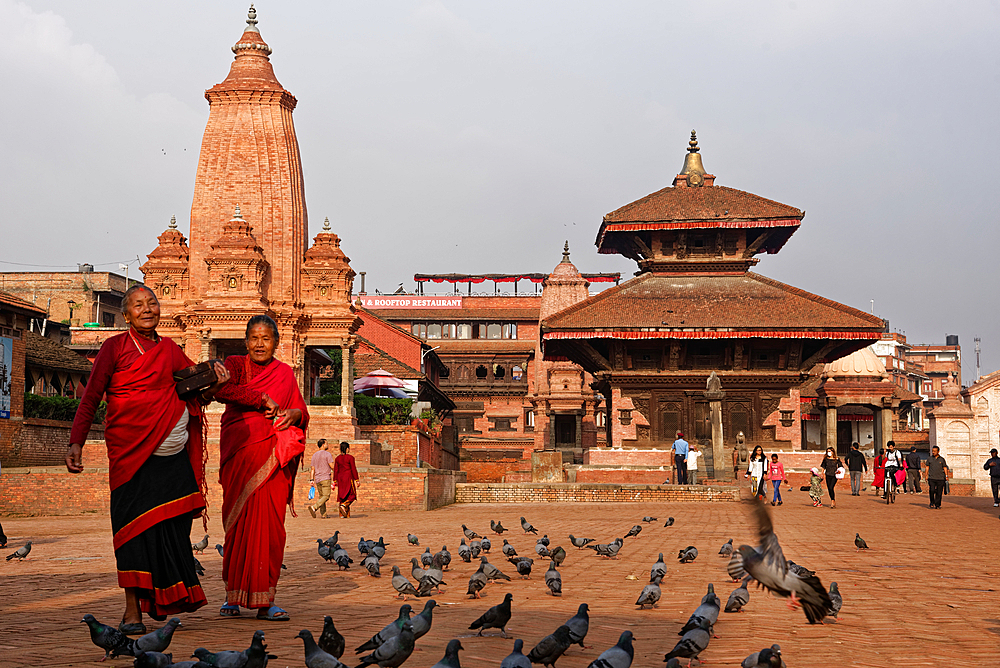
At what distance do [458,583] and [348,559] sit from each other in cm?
130

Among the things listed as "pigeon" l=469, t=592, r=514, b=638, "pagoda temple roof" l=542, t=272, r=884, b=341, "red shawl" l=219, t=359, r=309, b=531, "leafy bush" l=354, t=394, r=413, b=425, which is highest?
"pagoda temple roof" l=542, t=272, r=884, b=341

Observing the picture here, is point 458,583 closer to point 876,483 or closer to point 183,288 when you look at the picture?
point 876,483

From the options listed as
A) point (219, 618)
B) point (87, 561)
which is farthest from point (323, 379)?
point (219, 618)

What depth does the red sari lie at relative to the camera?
6.93 meters

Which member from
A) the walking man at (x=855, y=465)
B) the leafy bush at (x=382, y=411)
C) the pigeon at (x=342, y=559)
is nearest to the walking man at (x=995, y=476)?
the walking man at (x=855, y=465)

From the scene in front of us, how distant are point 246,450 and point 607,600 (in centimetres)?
335

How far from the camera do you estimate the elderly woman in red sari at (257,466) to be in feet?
22.8

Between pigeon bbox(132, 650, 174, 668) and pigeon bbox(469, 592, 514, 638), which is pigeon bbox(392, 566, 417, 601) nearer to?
pigeon bbox(469, 592, 514, 638)

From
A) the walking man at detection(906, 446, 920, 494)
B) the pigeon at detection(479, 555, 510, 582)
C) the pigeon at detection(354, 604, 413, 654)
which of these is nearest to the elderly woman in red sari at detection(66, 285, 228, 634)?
the pigeon at detection(354, 604, 413, 654)

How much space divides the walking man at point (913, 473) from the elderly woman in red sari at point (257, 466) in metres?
26.5

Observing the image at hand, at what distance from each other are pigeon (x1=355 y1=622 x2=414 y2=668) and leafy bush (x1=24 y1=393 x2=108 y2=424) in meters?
28.4

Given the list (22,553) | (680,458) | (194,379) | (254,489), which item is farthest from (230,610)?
(680,458)

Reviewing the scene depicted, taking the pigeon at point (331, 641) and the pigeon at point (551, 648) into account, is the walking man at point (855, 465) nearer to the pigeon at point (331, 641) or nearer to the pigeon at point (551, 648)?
the pigeon at point (551, 648)

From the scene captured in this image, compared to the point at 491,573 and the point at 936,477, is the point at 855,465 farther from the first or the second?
the point at 491,573
